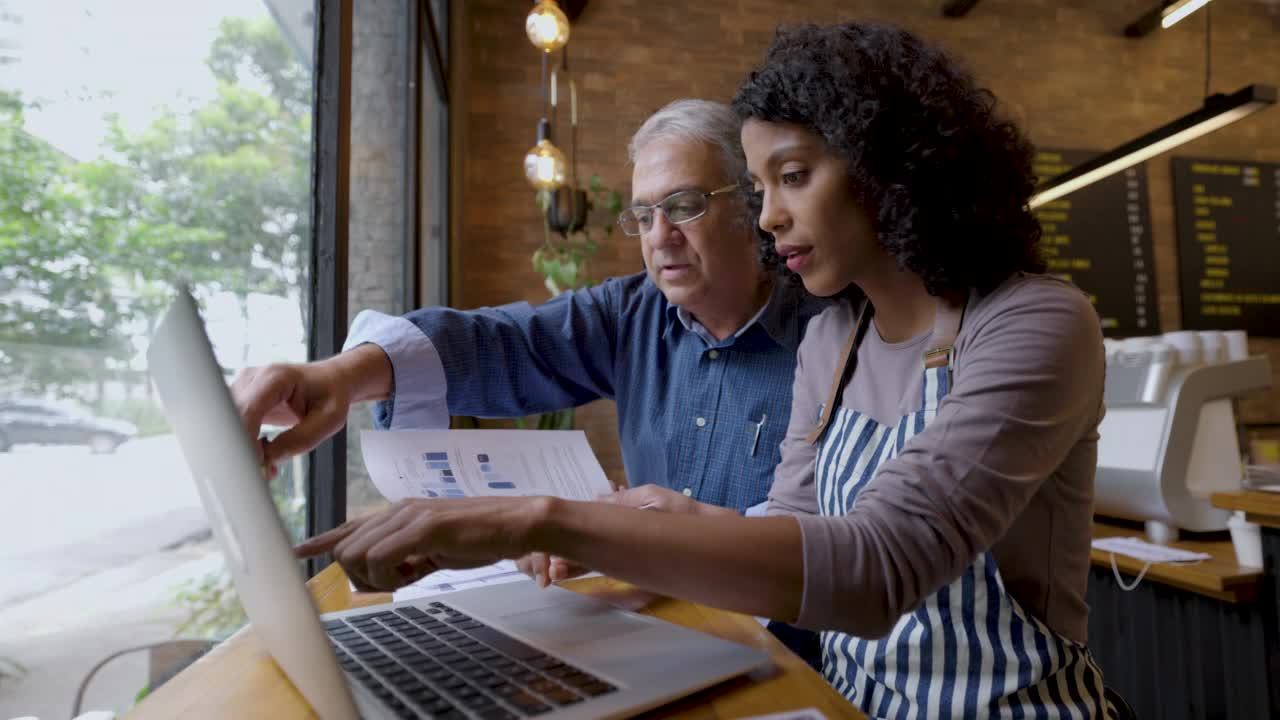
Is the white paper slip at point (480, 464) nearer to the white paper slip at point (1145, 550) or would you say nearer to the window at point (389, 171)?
the window at point (389, 171)

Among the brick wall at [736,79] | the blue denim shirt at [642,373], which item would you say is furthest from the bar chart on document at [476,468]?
the brick wall at [736,79]

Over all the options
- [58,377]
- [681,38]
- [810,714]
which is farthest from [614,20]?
[810,714]

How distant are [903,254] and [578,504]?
555 mm

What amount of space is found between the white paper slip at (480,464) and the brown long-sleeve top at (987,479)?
38 cm

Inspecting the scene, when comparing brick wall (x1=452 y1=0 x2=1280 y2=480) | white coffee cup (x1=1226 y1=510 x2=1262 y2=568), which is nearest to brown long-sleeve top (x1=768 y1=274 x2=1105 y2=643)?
white coffee cup (x1=1226 y1=510 x2=1262 y2=568)

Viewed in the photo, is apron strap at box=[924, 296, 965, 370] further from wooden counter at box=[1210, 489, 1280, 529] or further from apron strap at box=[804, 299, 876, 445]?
wooden counter at box=[1210, 489, 1280, 529]

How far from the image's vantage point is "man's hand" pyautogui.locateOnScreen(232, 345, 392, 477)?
0.85 m

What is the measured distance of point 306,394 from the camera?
96cm

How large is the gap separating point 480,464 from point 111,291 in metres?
0.47

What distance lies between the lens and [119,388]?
91 cm

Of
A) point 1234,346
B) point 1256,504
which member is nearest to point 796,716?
point 1256,504

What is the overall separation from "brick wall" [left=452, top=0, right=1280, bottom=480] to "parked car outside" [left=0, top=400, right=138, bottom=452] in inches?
119

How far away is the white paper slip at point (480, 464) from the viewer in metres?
0.93

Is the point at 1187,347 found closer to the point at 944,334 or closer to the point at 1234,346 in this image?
the point at 1234,346
